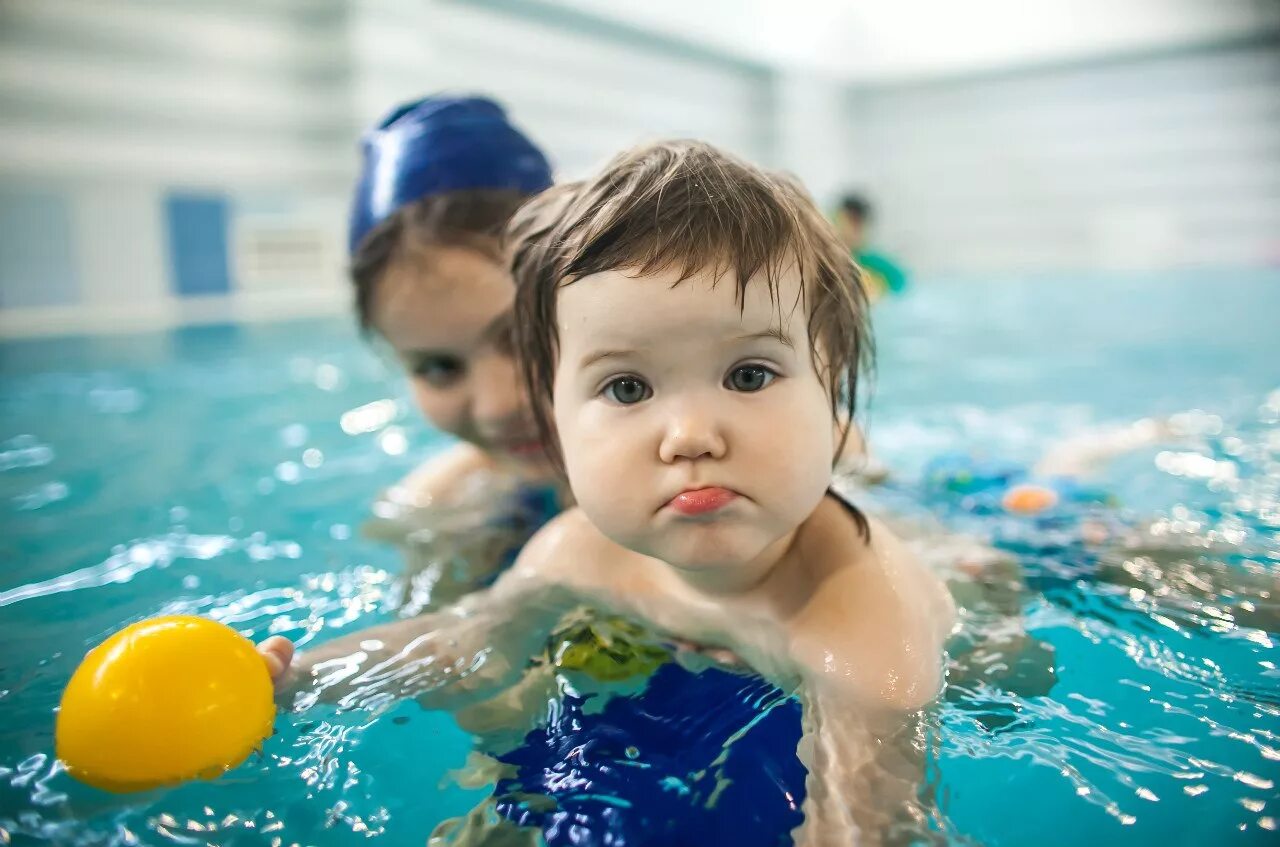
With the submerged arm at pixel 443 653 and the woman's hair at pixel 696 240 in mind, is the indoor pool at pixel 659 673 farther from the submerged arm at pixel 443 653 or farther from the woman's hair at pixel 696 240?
the woman's hair at pixel 696 240

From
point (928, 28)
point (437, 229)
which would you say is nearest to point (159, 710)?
point (437, 229)

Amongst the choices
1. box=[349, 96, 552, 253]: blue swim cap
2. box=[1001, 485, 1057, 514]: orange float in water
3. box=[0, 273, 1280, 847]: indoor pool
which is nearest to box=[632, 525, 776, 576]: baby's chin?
box=[0, 273, 1280, 847]: indoor pool

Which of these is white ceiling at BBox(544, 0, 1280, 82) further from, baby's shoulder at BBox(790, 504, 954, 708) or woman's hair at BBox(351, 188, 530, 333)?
baby's shoulder at BBox(790, 504, 954, 708)

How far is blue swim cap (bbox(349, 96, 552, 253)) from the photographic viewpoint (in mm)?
1985

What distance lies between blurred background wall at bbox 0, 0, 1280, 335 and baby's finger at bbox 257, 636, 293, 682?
188 inches

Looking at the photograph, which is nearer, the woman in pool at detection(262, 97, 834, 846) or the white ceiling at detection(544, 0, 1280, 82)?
the woman in pool at detection(262, 97, 834, 846)

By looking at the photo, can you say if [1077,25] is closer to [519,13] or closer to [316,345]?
[519,13]

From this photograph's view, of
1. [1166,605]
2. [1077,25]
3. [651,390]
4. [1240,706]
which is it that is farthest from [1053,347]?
[1077,25]

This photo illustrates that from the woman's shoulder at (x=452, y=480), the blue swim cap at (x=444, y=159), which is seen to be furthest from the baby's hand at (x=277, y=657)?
the woman's shoulder at (x=452, y=480)

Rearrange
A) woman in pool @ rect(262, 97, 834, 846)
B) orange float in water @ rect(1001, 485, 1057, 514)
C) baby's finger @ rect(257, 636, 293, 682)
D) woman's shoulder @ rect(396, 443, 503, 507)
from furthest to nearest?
woman's shoulder @ rect(396, 443, 503, 507) < orange float in water @ rect(1001, 485, 1057, 514) < baby's finger @ rect(257, 636, 293, 682) < woman in pool @ rect(262, 97, 834, 846)

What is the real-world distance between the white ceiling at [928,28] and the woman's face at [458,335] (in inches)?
473

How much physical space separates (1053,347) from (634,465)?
18.6 feet

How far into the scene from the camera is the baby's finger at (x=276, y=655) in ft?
4.59

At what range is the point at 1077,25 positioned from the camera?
597 inches
